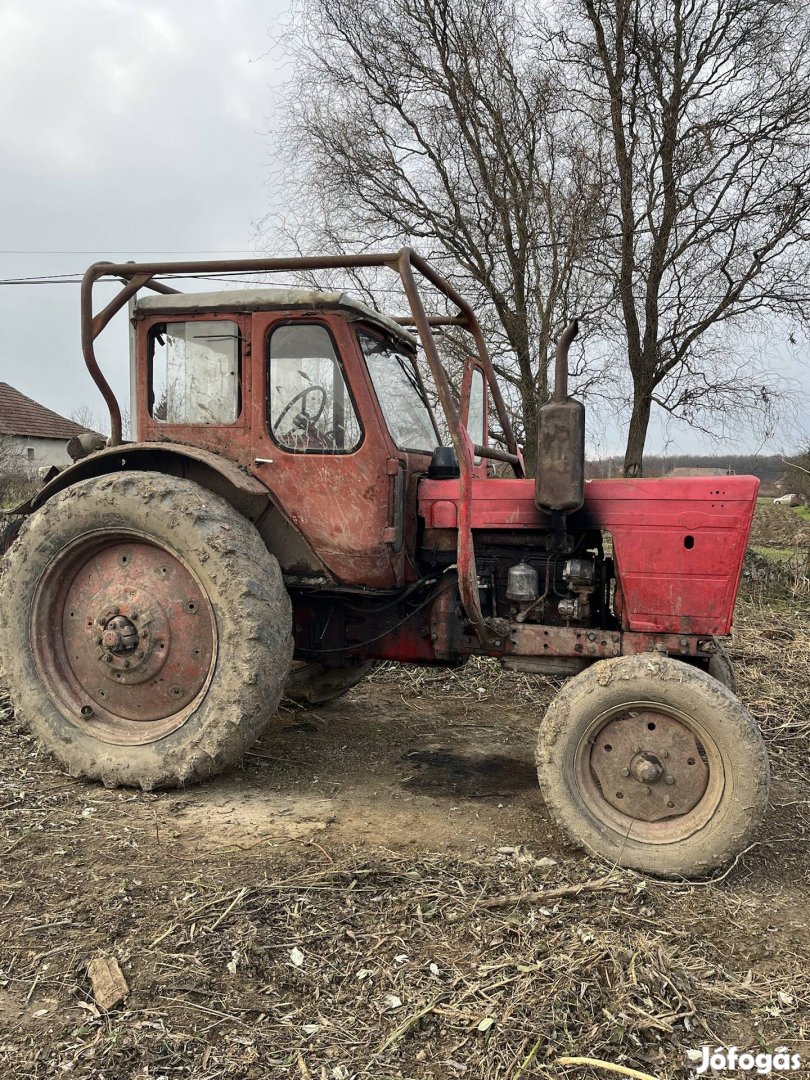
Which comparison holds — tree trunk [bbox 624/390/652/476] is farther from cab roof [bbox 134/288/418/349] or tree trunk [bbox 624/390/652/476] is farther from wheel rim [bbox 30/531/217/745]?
wheel rim [bbox 30/531/217/745]

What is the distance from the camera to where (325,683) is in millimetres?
5273

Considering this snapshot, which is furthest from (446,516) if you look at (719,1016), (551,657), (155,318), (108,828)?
(719,1016)

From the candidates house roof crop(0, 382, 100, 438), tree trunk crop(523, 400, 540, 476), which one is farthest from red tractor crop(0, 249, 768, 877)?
house roof crop(0, 382, 100, 438)

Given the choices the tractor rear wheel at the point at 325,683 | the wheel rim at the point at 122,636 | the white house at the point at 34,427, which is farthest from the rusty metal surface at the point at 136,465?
the white house at the point at 34,427

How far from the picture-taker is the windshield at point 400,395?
14.1 ft

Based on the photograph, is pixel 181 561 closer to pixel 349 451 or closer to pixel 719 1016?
pixel 349 451

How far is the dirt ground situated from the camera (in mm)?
2309

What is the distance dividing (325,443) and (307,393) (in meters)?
0.27

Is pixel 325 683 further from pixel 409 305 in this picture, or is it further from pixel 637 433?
pixel 637 433

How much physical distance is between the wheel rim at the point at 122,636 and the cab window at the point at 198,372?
0.70 m

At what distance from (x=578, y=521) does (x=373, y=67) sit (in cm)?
894

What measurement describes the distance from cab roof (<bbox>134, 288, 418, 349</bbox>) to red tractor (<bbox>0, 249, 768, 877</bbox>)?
11 mm

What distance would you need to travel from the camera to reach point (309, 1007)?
246 centimetres

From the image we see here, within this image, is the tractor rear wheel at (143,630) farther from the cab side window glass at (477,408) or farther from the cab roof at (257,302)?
the cab side window glass at (477,408)
